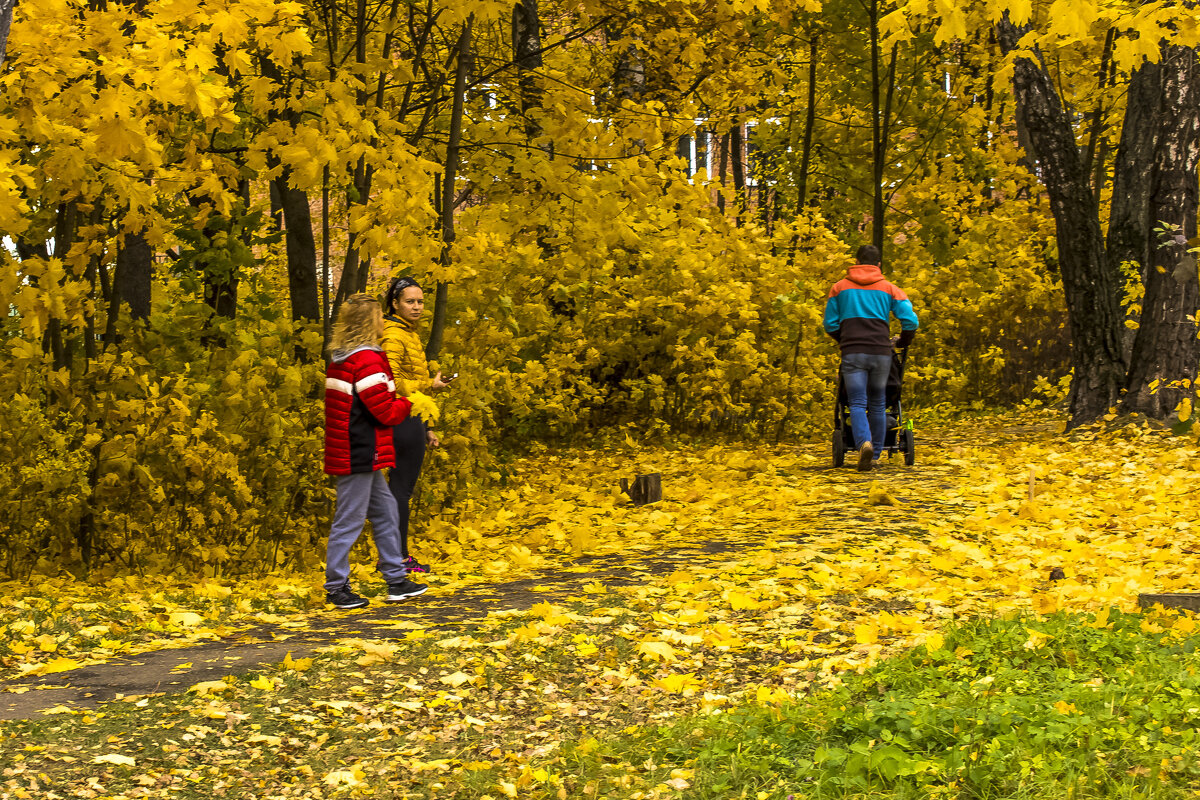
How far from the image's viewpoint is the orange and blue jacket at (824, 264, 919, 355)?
33.0 ft

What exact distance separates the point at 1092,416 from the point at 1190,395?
1091 millimetres

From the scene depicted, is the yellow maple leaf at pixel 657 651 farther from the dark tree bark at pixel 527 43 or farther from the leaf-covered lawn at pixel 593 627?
the dark tree bark at pixel 527 43

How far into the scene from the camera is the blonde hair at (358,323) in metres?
6.02

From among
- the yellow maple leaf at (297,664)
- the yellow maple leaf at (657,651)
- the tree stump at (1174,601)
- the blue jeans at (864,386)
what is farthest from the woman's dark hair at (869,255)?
the yellow maple leaf at (297,664)

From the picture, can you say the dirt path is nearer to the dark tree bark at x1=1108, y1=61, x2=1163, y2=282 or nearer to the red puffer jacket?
the red puffer jacket

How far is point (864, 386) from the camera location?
10.1 meters

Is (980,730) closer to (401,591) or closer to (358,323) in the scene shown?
(401,591)

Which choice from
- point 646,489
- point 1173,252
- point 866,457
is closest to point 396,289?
point 646,489

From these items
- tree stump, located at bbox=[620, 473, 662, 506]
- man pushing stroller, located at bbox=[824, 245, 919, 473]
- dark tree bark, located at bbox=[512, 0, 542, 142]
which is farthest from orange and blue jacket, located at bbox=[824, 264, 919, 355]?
dark tree bark, located at bbox=[512, 0, 542, 142]

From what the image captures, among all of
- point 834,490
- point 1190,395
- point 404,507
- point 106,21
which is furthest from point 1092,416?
point 106,21

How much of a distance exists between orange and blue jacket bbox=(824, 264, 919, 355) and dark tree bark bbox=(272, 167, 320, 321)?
4.27 meters

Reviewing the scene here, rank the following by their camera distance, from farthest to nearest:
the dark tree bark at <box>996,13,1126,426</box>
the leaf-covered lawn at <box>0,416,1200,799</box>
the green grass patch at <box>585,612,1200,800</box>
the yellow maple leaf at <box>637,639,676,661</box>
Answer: the dark tree bark at <box>996,13,1126,426</box> → the yellow maple leaf at <box>637,639,676,661</box> → the leaf-covered lawn at <box>0,416,1200,799</box> → the green grass patch at <box>585,612,1200,800</box>

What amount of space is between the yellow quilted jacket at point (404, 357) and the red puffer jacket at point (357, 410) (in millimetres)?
279

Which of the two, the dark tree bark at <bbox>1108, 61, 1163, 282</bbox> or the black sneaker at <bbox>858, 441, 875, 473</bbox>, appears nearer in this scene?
the black sneaker at <bbox>858, 441, 875, 473</bbox>
